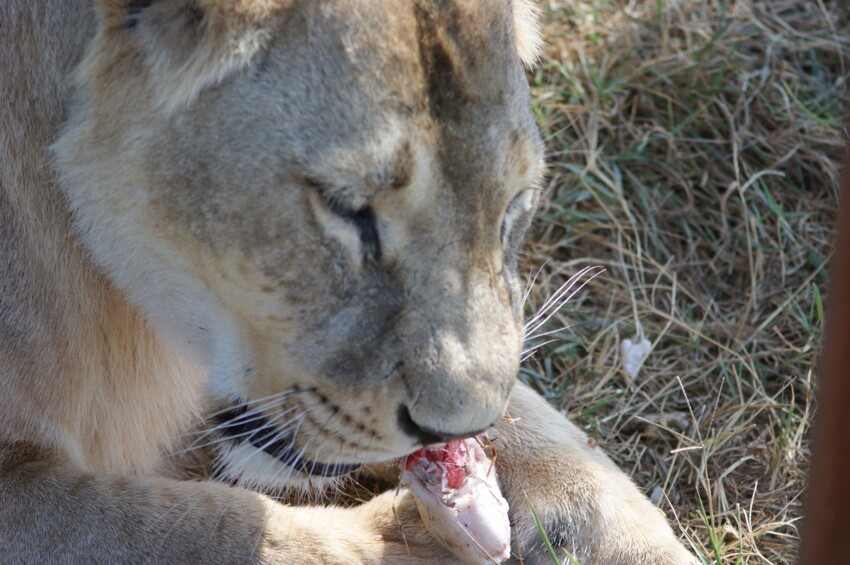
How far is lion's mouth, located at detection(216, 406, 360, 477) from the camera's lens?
6.68 feet

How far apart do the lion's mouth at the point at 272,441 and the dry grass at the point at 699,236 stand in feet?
2.86

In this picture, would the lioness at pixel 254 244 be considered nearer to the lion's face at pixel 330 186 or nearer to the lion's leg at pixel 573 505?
the lion's face at pixel 330 186

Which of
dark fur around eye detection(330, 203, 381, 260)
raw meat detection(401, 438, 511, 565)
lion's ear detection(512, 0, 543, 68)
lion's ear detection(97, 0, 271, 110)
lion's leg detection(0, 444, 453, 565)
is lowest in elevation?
raw meat detection(401, 438, 511, 565)

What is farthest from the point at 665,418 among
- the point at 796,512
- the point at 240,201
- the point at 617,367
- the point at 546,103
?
the point at 240,201

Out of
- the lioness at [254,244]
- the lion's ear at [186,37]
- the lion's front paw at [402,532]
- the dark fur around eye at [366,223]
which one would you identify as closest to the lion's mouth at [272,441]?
the lioness at [254,244]

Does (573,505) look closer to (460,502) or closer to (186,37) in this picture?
(460,502)

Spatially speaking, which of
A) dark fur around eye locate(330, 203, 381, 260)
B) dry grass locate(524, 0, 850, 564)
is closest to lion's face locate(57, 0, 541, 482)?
dark fur around eye locate(330, 203, 381, 260)

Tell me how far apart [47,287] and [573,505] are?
1.10 m

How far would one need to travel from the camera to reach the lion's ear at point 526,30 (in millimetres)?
2320

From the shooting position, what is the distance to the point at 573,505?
2365mm

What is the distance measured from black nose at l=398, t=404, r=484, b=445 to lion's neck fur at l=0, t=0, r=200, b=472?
58cm

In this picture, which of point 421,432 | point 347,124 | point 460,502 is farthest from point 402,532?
point 347,124

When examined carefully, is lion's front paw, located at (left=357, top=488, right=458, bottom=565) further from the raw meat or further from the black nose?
the black nose

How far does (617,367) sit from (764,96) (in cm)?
125
